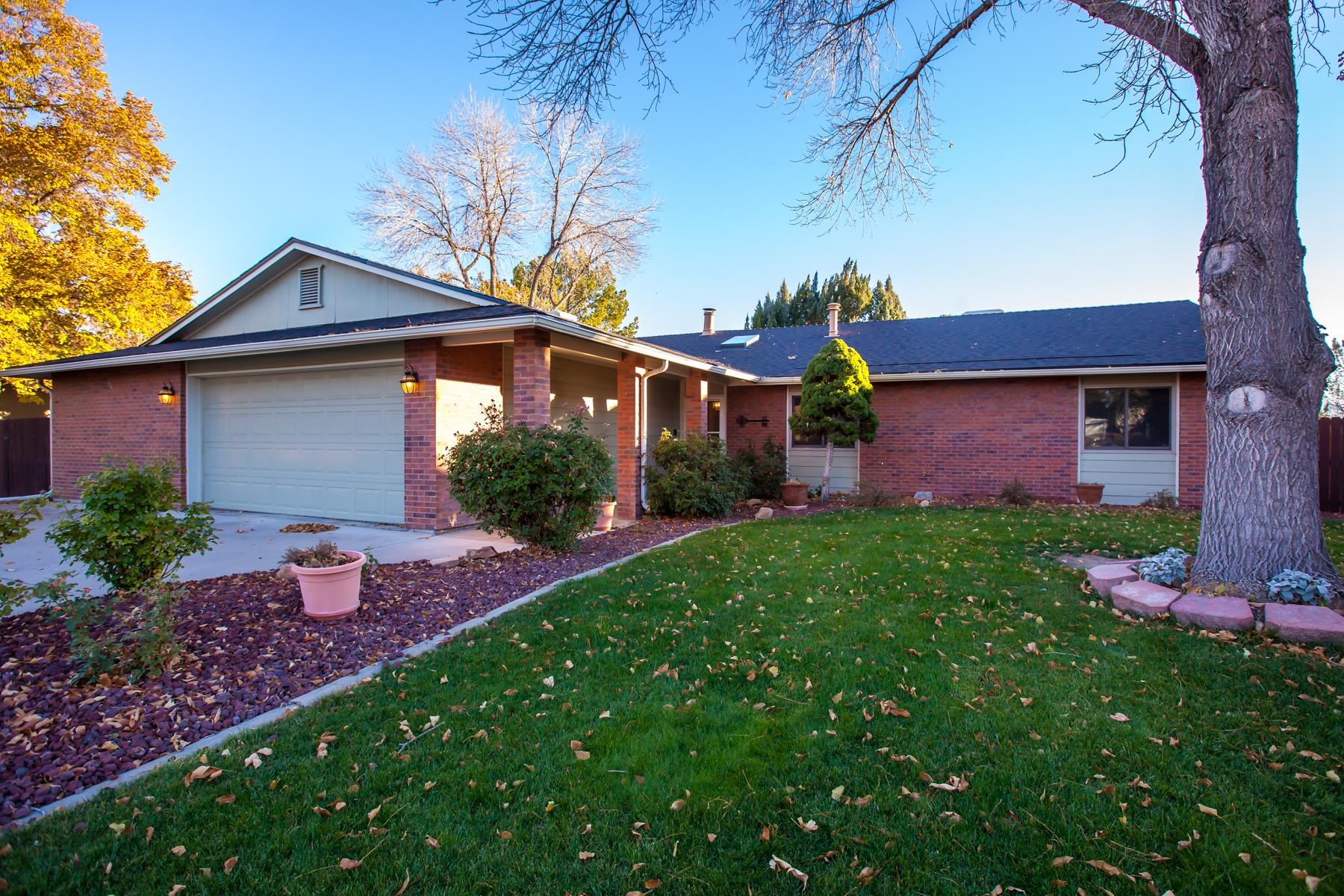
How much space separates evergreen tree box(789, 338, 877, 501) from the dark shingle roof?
1.45 metres

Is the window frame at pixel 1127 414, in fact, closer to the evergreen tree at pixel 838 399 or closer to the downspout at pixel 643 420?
the evergreen tree at pixel 838 399

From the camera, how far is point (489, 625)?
442 centimetres

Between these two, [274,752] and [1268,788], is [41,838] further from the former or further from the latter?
[1268,788]

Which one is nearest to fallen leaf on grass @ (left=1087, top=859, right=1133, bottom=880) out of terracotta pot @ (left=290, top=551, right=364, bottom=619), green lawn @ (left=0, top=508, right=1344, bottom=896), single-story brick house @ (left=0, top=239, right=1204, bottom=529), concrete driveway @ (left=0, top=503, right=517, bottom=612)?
green lawn @ (left=0, top=508, right=1344, bottom=896)

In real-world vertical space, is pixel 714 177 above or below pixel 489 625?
above

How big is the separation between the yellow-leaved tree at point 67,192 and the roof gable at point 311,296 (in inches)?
314

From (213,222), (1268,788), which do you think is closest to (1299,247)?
(1268,788)

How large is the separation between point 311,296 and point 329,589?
762 cm

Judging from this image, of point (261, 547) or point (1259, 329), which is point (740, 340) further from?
point (1259, 329)

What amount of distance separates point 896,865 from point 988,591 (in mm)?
3551

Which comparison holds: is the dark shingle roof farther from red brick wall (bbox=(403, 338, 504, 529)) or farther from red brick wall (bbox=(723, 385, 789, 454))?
red brick wall (bbox=(403, 338, 504, 529))

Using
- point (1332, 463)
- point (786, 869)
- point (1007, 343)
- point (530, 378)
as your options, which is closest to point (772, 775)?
point (786, 869)

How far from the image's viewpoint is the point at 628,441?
10.0 meters

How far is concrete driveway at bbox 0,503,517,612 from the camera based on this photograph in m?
6.05
